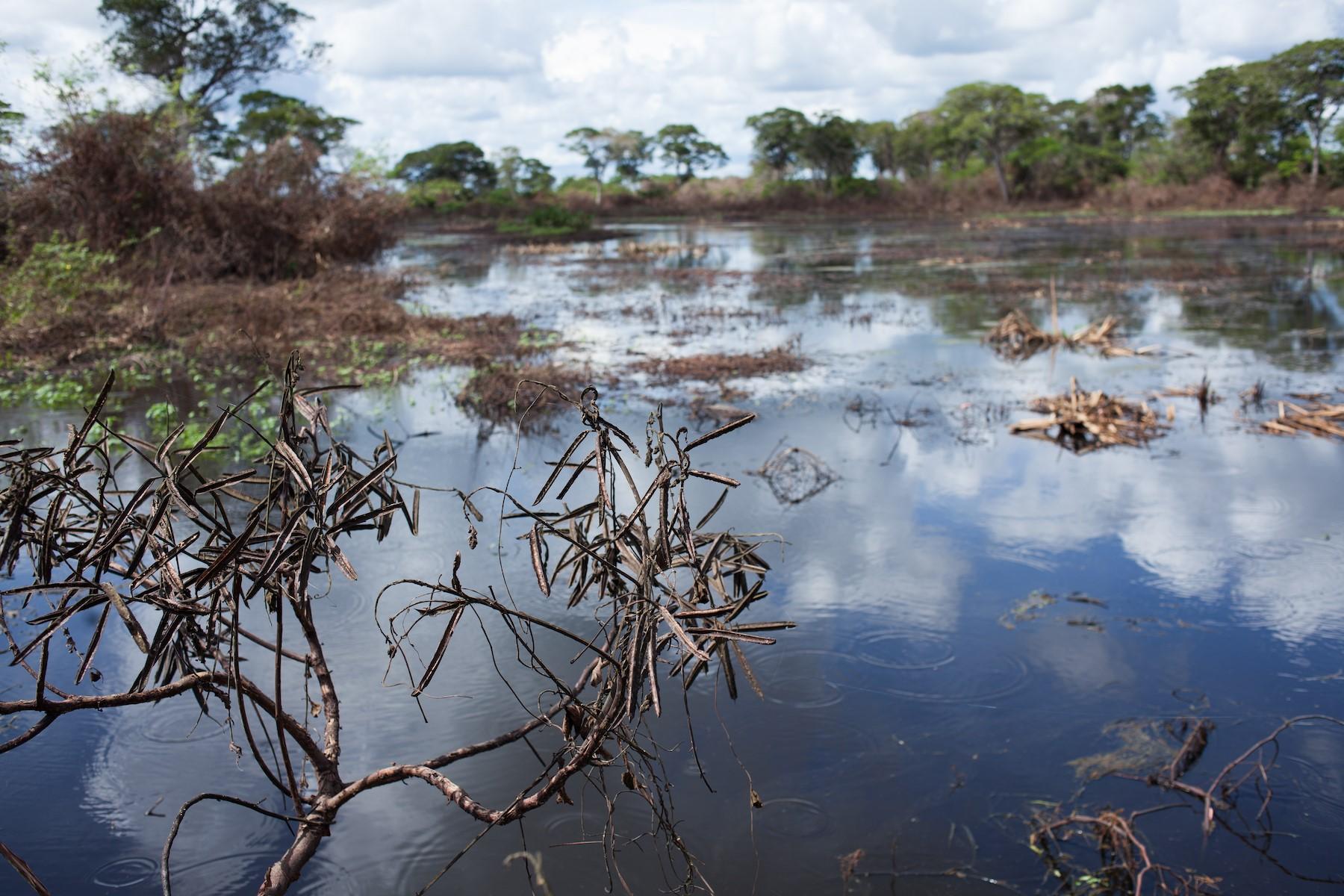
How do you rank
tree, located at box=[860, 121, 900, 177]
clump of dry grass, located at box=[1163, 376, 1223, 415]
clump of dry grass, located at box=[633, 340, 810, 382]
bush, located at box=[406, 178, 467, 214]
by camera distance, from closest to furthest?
1. clump of dry grass, located at box=[1163, 376, 1223, 415]
2. clump of dry grass, located at box=[633, 340, 810, 382]
3. bush, located at box=[406, 178, 467, 214]
4. tree, located at box=[860, 121, 900, 177]

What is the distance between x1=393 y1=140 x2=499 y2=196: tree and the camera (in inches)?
2269

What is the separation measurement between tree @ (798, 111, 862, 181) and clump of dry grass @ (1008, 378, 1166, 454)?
49724 mm

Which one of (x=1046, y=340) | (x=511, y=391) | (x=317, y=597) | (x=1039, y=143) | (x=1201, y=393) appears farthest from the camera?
(x=1039, y=143)

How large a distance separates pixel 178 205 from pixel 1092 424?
1454 cm

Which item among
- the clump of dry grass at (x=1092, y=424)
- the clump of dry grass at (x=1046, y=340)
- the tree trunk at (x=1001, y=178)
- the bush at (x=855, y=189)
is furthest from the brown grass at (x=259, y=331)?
the bush at (x=855, y=189)

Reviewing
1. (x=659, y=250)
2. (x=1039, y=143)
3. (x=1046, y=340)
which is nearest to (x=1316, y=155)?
(x=1039, y=143)

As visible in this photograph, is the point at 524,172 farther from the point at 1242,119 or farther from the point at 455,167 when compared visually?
the point at 1242,119

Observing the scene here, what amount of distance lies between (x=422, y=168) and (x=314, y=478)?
2347 inches

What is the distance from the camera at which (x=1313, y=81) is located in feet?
139

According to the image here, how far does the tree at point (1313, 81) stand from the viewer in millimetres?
41594

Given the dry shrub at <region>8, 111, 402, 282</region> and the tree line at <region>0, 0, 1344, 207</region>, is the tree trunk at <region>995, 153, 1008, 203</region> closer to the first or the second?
the tree line at <region>0, 0, 1344, 207</region>

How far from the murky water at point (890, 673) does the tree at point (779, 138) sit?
158 feet

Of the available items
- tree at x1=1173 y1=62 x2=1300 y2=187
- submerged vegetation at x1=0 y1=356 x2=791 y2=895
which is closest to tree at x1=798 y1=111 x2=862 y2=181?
Result: tree at x1=1173 y1=62 x2=1300 y2=187

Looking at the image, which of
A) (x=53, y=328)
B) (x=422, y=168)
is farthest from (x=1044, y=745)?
(x=422, y=168)
